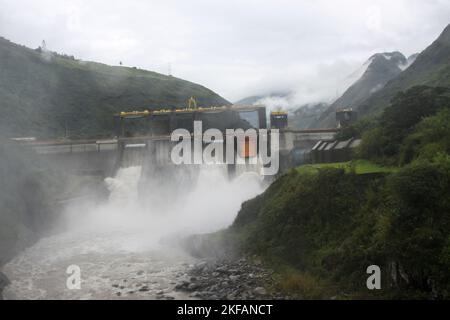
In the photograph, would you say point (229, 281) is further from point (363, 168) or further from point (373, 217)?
point (363, 168)

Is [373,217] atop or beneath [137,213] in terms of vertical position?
atop

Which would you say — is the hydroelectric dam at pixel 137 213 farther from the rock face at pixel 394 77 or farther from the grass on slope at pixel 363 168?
the rock face at pixel 394 77

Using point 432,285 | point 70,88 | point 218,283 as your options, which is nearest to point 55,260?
point 218,283

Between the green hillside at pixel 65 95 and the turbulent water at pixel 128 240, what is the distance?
35492 mm

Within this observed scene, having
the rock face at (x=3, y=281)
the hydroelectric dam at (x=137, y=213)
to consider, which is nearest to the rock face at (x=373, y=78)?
the hydroelectric dam at (x=137, y=213)

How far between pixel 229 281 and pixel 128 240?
17.1 m

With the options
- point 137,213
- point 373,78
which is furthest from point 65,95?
point 373,78

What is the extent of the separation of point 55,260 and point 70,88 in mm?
78166

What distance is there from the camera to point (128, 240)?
39.0 meters

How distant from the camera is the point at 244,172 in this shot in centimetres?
5347

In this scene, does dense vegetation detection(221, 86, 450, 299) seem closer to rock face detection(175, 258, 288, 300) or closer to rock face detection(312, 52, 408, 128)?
rock face detection(175, 258, 288, 300)

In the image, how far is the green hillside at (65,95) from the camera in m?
85.1

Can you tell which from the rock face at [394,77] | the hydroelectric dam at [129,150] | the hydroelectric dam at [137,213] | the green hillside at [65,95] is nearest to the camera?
the hydroelectric dam at [137,213]
